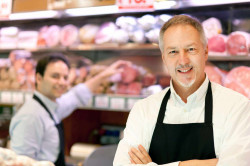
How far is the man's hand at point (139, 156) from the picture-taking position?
1732 mm

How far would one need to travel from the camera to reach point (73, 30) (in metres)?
3.48

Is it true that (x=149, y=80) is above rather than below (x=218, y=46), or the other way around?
below

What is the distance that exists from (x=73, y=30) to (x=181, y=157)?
220cm

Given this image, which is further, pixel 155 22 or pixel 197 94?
pixel 155 22

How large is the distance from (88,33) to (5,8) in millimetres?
896

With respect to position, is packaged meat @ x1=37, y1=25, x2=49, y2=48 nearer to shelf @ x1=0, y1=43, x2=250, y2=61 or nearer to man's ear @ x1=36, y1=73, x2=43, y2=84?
shelf @ x1=0, y1=43, x2=250, y2=61

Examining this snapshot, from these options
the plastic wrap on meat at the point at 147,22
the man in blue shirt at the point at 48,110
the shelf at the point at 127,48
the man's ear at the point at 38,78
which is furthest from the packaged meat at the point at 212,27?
the man's ear at the point at 38,78

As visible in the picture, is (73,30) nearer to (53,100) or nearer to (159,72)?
(53,100)

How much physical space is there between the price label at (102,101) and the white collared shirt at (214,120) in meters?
1.29

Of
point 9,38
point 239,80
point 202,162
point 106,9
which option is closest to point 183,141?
point 202,162

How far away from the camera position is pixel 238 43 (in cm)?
260

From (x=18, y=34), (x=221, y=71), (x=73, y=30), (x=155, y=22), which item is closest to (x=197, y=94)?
(x=221, y=71)

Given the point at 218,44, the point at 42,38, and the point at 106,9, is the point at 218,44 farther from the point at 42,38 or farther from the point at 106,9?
the point at 42,38

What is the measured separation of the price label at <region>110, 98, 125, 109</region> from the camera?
10.2 ft
